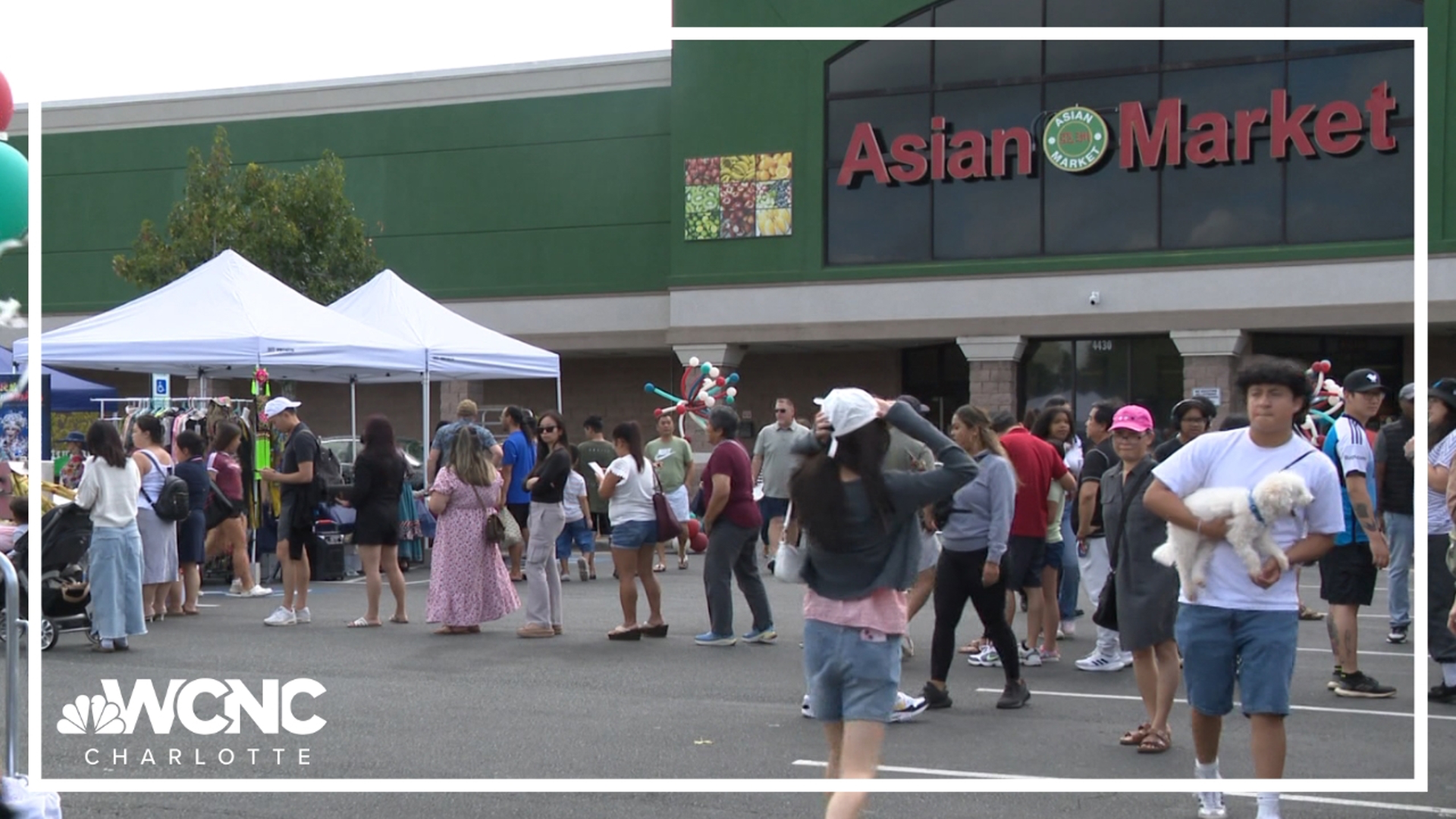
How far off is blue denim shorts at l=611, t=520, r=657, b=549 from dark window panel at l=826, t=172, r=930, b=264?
593 inches

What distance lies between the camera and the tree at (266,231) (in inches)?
992

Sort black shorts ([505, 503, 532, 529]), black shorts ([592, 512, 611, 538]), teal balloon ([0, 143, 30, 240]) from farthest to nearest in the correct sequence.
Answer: black shorts ([592, 512, 611, 538]) < black shorts ([505, 503, 532, 529]) < teal balloon ([0, 143, 30, 240])

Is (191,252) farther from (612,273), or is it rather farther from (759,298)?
(759,298)

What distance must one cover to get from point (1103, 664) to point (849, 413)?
510 cm

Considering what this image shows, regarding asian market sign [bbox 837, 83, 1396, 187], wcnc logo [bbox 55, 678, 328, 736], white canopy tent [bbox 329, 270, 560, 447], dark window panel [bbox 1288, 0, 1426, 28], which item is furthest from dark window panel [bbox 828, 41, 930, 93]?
wcnc logo [bbox 55, 678, 328, 736]

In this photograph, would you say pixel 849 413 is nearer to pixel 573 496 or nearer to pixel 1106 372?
pixel 573 496

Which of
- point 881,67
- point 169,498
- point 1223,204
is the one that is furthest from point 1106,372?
point 169,498

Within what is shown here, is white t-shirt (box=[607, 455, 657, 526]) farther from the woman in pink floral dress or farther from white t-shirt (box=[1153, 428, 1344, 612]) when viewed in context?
white t-shirt (box=[1153, 428, 1344, 612])

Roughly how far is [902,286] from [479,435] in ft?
48.5

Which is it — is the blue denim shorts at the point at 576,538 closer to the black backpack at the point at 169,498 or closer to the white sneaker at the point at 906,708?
the black backpack at the point at 169,498

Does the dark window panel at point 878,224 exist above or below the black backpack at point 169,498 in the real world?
above

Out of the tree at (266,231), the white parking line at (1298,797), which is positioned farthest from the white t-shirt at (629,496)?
the tree at (266,231)

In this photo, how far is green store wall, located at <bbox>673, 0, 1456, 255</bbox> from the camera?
72.2ft

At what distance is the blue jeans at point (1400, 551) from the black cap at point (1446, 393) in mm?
964
